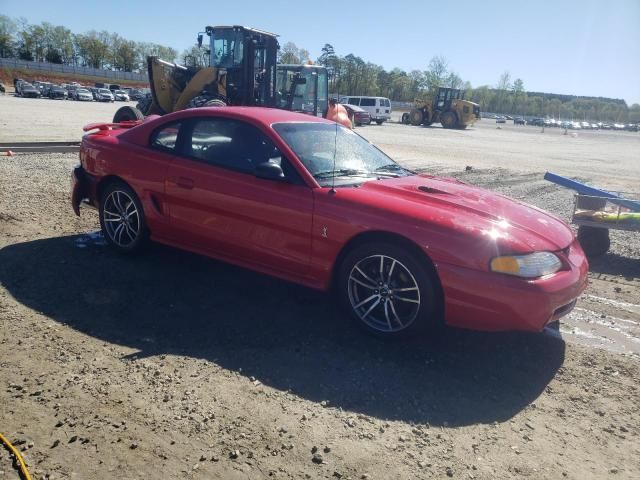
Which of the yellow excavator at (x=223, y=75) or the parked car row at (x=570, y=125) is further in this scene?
the parked car row at (x=570, y=125)

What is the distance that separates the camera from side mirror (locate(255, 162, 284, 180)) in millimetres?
4109

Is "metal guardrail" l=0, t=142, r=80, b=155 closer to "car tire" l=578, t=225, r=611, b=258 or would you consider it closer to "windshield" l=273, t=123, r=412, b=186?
"windshield" l=273, t=123, r=412, b=186

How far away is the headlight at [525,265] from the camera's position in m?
3.50

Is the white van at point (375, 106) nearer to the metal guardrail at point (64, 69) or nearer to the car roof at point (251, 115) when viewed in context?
the car roof at point (251, 115)

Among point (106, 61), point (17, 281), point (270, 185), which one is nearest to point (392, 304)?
point (270, 185)

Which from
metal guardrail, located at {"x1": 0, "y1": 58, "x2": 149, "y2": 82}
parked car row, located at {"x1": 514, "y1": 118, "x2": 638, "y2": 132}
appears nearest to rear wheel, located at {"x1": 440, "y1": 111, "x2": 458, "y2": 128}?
parked car row, located at {"x1": 514, "y1": 118, "x2": 638, "y2": 132}

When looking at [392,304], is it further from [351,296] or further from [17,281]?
[17,281]

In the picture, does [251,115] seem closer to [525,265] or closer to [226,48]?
[525,265]

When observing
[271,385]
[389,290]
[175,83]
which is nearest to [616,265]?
[389,290]

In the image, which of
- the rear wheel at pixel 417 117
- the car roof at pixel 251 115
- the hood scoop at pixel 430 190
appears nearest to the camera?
the hood scoop at pixel 430 190

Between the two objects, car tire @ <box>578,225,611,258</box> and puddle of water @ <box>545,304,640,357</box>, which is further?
car tire @ <box>578,225,611,258</box>

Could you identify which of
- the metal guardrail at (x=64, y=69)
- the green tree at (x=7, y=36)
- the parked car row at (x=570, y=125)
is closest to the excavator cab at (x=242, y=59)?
the parked car row at (x=570, y=125)

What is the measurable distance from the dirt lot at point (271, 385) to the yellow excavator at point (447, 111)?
133ft

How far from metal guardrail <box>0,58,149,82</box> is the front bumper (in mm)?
91106
